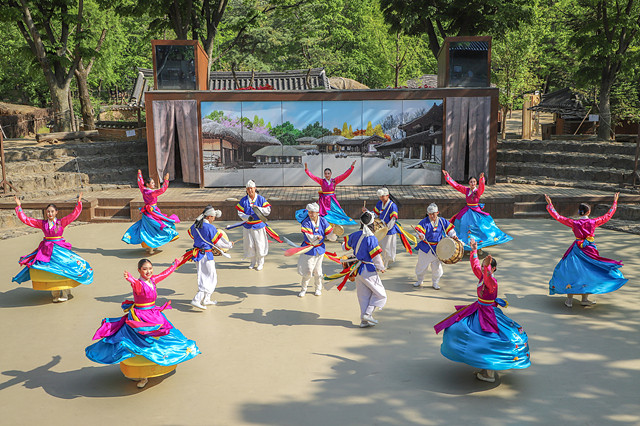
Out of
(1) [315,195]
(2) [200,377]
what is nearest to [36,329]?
(2) [200,377]

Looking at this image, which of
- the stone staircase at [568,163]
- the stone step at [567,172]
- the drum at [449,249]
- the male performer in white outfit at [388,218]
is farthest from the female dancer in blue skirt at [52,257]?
the stone step at [567,172]

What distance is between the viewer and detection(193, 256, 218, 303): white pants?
965cm

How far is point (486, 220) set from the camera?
477 inches

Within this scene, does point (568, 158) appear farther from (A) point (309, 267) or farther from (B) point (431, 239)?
(A) point (309, 267)

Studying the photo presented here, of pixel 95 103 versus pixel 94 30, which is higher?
pixel 94 30

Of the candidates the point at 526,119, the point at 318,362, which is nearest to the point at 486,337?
the point at 318,362

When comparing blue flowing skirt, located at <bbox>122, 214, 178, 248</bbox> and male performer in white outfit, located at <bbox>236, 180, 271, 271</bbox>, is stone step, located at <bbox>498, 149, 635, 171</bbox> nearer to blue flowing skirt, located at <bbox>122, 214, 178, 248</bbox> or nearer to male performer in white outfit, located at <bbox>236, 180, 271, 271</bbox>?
male performer in white outfit, located at <bbox>236, 180, 271, 271</bbox>

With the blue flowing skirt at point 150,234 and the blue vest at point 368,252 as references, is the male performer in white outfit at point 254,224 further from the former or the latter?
the blue vest at point 368,252

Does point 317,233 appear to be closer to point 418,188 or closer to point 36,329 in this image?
point 36,329

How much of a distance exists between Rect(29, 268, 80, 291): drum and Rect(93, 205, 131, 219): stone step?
277 inches

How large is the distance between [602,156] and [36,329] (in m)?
17.1

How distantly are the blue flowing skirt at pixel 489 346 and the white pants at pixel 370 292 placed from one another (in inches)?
74.3

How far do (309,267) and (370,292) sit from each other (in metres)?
1.58

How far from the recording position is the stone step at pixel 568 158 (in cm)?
1866
